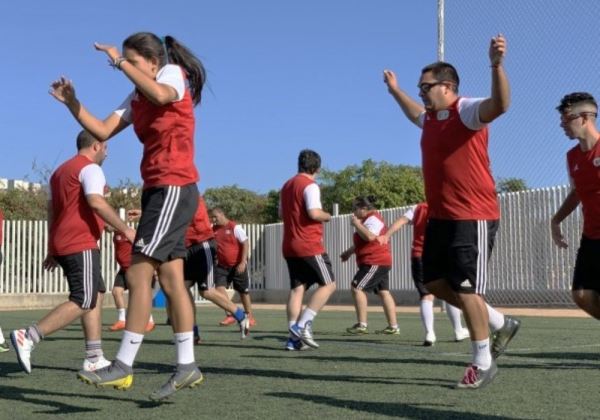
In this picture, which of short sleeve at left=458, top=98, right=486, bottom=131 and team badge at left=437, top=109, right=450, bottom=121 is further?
team badge at left=437, top=109, right=450, bottom=121

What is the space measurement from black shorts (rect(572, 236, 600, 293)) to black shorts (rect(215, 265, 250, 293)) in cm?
838

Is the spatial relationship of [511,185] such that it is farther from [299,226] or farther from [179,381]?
[179,381]

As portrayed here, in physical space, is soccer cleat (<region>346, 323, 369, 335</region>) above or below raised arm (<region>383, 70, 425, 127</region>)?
below

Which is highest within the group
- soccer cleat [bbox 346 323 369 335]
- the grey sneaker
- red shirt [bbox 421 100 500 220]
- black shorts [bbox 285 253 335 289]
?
red shirt [bbox 421 100 500 220]

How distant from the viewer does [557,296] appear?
63.5 ft

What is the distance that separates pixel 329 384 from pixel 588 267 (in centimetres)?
207

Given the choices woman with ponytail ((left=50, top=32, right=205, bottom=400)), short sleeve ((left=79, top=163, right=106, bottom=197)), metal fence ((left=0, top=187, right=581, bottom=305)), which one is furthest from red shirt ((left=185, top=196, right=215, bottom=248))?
metal fence ((left=0, top=187, right=581, bottom=305))

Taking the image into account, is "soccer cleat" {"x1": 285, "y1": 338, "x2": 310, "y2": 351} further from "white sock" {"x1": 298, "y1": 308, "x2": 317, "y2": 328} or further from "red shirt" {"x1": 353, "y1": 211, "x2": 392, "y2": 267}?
"red shirt" {"x1": 353, "y1": 211, "x2": 392, "y2": 267}

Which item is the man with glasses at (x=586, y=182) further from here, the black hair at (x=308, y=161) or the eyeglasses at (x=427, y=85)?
the black hair at (x=308, y=161)

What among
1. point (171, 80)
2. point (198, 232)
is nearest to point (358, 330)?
point (198, 232)

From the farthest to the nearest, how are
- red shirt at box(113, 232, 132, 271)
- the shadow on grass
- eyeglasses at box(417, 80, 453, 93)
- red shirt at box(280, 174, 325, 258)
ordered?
red shirt at box(113, 232, 132, 271) < red shirt at box(280, 174, 325, 258) < eyeglasses at box(417, 80, 453, 93) < the shadow on grass

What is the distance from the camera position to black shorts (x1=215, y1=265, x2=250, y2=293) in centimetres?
1418

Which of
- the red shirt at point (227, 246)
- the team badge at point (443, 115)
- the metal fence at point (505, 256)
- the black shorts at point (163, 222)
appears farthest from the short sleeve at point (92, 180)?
the metal fence at point (505, 256)

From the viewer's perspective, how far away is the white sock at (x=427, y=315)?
29.7 ft
